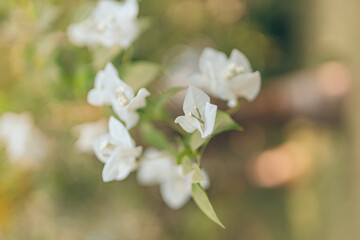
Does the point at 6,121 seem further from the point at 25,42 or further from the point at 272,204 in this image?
the point at 272,204

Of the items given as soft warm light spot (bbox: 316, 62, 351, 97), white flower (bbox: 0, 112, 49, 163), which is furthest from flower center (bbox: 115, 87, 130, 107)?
soft warm light spot (bbox: 316, 62, 351, 97)

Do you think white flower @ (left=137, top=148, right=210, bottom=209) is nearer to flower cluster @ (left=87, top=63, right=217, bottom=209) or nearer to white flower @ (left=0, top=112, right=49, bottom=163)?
flower cluster @ (left=87, top=63, right=217, bottom=209)

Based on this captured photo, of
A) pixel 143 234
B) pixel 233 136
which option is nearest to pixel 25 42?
pixel 143 234

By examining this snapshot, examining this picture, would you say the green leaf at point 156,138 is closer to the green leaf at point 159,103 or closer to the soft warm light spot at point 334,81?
the green leaf at point 159,103

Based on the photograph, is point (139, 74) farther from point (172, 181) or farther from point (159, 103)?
point (172, 181)

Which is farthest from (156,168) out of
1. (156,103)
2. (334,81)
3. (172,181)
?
(334,81)

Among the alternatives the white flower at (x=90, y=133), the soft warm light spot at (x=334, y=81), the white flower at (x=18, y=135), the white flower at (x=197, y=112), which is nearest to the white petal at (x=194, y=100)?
the white flower at (x=197, y=112)
